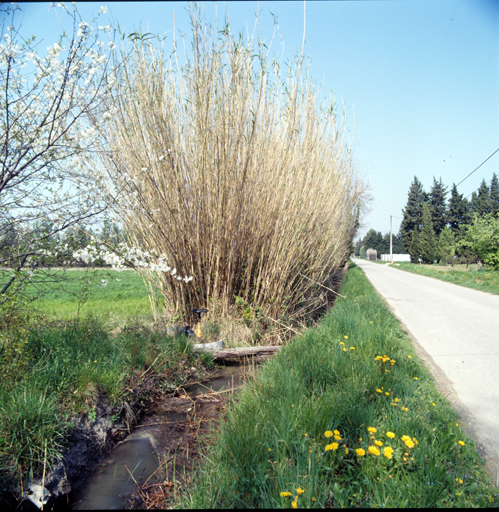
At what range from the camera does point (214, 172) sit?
199 inches

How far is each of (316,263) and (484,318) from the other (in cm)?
290

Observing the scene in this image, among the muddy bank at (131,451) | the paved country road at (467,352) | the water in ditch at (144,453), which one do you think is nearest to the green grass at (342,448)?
the paved country road at (467,352)

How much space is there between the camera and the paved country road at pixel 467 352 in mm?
2621

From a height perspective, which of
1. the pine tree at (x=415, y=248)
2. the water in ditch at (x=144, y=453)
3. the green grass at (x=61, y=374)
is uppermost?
the pine tree at (x=415, y=248)

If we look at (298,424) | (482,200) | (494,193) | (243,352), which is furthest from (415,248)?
(298,424)

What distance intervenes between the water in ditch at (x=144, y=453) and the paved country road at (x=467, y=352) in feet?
6.72

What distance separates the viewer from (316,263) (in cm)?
661

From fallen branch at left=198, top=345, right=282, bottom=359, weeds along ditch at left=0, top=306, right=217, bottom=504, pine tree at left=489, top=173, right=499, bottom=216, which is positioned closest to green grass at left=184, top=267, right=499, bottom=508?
weeds along ditch at left=0, top=306, right=217, bottom=504

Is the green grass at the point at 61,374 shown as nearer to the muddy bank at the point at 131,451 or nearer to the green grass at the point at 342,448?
the muddy bank at the point at 131,451

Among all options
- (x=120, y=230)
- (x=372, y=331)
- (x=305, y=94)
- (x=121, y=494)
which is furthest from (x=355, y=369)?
(x=305, y=94)

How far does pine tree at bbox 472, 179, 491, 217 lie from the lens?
44.8 metres

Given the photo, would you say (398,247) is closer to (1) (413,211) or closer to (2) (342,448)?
(1) (413,211)

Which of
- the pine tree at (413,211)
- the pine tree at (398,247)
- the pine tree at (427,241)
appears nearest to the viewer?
the pine tree at (427,241)

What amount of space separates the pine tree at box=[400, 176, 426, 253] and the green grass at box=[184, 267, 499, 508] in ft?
164
